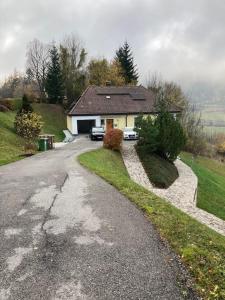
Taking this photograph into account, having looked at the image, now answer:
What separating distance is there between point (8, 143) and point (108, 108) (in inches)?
704

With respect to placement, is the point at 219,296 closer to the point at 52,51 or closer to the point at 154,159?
the point at 154,159

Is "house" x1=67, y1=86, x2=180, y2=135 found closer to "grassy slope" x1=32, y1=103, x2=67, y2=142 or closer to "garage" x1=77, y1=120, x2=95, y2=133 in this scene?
"garage" x1=77, y1=120, x2=95, y2=133

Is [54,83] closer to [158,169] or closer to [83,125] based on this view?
[83,125]

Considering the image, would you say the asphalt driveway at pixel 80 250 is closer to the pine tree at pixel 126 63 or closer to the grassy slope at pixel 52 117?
the grassy slope at pixel 52 117

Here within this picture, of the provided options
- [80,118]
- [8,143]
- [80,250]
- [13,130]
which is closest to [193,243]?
[80,250]

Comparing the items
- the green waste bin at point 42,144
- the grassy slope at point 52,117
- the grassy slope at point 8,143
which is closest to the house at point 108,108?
the grassy slope at point 52,117

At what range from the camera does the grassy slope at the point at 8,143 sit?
23072 millimetres

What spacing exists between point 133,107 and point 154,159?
17634 millimetres

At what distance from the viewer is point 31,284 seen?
6340 mm

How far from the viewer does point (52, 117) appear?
50.4m

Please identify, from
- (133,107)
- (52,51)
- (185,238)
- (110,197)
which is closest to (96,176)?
(110,197)

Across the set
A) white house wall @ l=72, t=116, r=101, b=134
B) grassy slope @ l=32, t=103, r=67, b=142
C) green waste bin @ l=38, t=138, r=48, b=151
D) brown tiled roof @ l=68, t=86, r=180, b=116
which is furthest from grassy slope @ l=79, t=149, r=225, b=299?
grassy slope @ l=32, t=103, r=67, b=142

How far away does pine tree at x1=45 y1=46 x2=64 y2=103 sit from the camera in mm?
54312

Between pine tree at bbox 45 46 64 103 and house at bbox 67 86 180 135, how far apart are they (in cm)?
1037
